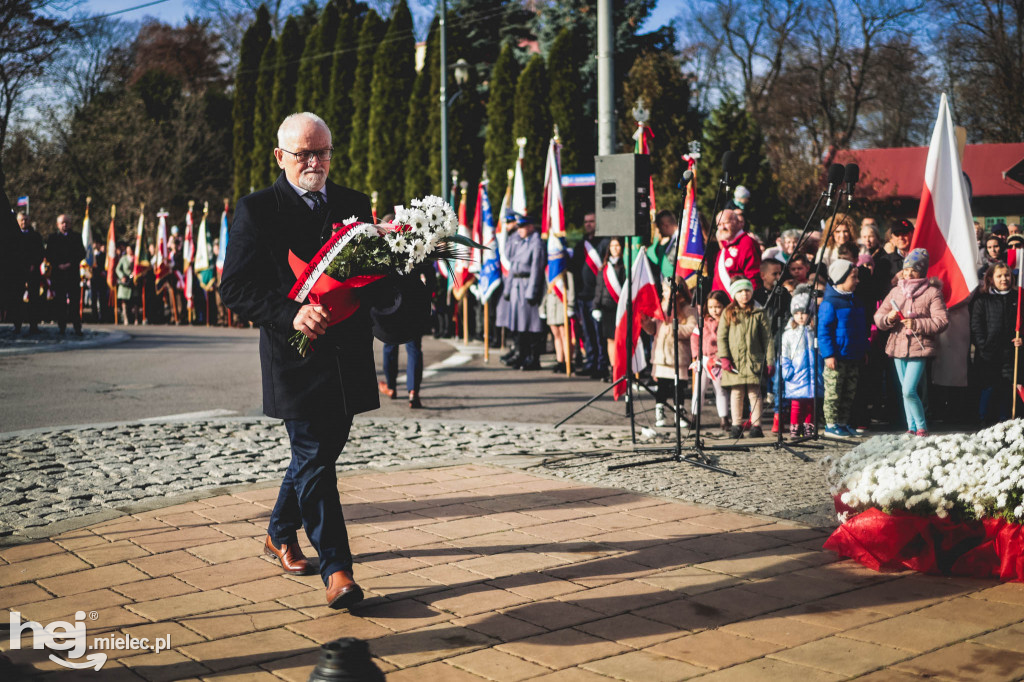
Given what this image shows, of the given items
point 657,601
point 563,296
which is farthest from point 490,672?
point 563,296

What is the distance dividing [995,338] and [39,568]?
338 inches

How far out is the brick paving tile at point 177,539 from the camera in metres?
5.55

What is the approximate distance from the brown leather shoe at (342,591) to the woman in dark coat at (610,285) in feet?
25.7

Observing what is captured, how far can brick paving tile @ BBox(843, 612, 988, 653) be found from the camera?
164 inches

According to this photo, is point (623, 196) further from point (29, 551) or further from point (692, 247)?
point (29, 551)

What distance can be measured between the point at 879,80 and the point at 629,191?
38844mm

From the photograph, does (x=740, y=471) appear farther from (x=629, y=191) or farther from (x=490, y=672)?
(x=490, y=672)

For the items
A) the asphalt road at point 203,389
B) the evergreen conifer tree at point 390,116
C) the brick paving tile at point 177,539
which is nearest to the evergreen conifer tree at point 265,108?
the evergreen conifer tree at point 390,116

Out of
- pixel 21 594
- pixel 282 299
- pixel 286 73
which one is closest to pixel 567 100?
pixel 286 73

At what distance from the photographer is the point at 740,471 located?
7.71 meters

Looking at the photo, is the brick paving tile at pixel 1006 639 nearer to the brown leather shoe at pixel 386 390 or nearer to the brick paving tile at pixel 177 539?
the brick paving tile at pixel 177 539

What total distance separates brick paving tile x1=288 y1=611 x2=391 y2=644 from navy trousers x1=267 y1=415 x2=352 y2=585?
21cm

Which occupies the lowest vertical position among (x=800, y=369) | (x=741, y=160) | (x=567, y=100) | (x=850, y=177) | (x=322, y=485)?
(x=322, y=485)

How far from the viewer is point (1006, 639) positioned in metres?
4.20
